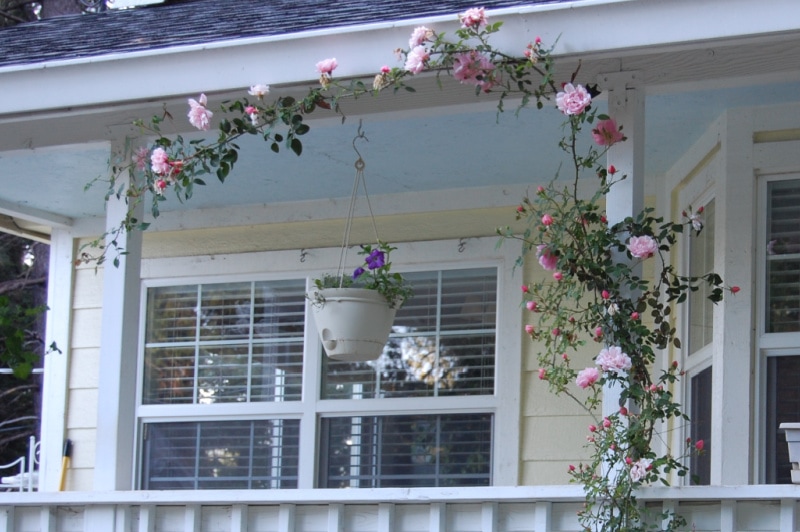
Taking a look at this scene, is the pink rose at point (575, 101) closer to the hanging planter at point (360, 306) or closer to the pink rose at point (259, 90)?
the pink rose at point (259, 90)

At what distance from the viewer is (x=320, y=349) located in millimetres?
6062

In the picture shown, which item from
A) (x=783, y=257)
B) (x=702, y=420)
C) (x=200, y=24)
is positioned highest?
(x=200, y=24)

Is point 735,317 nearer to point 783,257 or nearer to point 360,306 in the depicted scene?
point 783,257

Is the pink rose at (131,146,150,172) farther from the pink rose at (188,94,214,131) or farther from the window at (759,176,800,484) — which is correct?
the window at (759,176,800,484)

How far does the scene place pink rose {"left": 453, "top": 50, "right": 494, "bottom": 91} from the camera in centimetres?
367

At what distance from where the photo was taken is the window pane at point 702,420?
4.91 metres

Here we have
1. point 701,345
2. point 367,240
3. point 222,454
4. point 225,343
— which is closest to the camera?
point 701,345

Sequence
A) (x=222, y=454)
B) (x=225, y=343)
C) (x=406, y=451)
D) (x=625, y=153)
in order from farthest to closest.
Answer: (x=225, y=343), (x=222, y=454), (x=406, y=451), (x=625, y=153)

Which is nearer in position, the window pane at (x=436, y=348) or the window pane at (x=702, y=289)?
the window pane at (x=702, y=289)

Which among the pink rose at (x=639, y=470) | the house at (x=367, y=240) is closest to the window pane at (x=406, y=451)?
the house at (x=367, y=240)

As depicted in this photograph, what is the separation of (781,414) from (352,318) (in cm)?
166

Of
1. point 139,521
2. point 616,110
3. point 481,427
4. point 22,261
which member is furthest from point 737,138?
point 22,261

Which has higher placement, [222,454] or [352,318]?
[352,318]

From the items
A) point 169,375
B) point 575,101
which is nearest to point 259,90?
point 575,101
